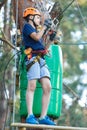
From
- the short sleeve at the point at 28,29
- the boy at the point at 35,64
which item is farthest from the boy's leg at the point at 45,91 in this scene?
the short sleeve at the point at 28,29

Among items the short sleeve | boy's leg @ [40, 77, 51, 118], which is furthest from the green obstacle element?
the short sleeve

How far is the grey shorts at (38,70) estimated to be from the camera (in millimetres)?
6992

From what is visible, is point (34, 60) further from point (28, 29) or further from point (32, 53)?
point (28, 29)

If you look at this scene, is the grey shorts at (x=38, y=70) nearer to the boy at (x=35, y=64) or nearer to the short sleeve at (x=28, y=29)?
the boy at (x=35, y=64)

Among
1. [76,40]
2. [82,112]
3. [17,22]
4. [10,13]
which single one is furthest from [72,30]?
[17,22]

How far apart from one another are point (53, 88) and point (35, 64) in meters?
0.70

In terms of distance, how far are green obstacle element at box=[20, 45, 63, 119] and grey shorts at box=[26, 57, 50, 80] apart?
0.46 m

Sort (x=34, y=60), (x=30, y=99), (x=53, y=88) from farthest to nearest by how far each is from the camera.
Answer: (x=53, y=88), (x=34, y=60), (x=30, y=99)

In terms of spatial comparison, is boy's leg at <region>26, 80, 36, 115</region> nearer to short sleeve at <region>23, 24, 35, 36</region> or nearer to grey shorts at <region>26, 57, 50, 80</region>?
grey shorts at <region>26, 57, 50, 80</region>

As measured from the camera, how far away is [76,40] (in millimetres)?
24500

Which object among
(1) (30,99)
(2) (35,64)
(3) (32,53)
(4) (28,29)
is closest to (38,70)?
(2) (35,64)

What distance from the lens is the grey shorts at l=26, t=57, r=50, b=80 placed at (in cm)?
699

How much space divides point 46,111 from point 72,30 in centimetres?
1768

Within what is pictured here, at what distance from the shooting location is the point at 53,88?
25.0 ft
